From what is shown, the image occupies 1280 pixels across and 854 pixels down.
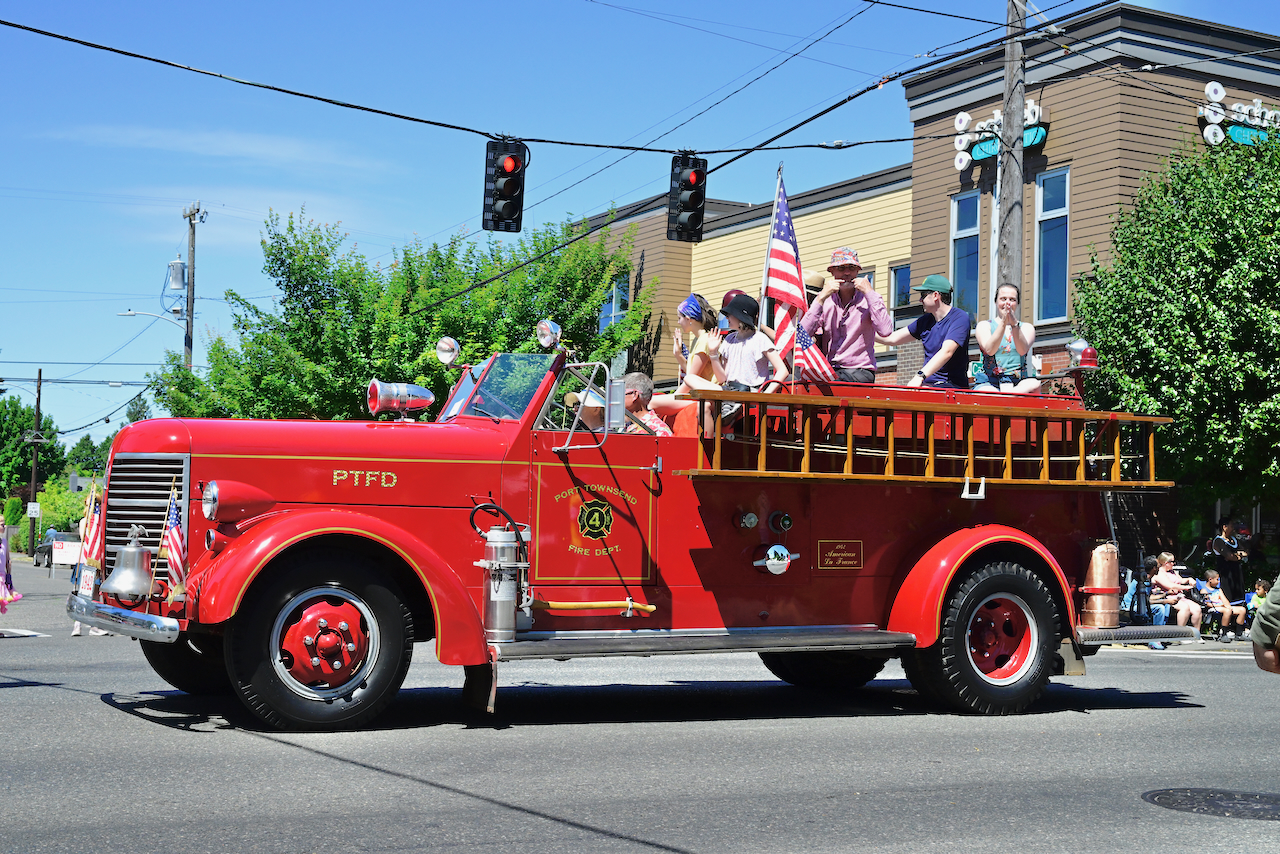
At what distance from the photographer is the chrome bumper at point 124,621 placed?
→ 24.2ft

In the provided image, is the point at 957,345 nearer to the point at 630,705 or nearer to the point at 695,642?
the point at 695,642

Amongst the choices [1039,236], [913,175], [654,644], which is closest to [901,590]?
Answer: [654,644]

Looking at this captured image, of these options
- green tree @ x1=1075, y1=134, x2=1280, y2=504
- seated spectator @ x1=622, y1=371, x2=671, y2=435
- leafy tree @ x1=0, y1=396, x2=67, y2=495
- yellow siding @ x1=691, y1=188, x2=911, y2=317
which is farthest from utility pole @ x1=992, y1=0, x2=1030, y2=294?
leafy tree @ x1=0, y1=396, x2=67, y2=495

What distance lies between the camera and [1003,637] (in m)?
9.52

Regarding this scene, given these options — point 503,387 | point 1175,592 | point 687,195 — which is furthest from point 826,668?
point 1175,592

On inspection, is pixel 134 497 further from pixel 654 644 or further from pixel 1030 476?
pixel 1030 476

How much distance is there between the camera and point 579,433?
8.58 metres

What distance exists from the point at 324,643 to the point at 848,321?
4526 millimetres

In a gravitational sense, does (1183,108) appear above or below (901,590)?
above

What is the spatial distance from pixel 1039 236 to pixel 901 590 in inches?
589

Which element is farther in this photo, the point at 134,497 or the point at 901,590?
the point at 901,590

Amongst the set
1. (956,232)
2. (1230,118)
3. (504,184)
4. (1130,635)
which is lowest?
(1130,635)

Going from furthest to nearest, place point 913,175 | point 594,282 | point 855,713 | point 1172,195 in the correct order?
point 594,282
point 913,175
point 1172,195
point 855,713

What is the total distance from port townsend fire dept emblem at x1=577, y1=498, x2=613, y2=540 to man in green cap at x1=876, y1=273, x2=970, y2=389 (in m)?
2.56
